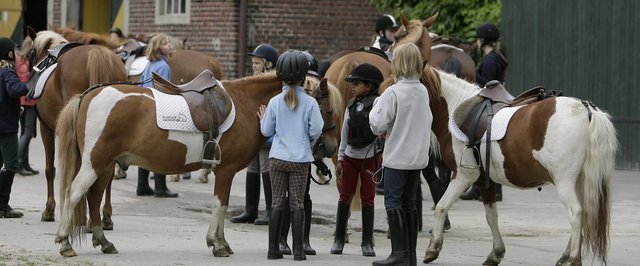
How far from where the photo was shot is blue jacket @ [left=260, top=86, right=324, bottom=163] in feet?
34.0

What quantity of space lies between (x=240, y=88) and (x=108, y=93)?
1197 mm

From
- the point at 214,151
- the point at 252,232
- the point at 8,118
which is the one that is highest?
the point at 214,151

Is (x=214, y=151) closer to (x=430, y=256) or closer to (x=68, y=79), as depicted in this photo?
(x=430, y=256)

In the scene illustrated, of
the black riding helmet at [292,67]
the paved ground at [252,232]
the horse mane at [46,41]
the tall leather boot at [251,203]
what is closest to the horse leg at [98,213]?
the paved ground at [252,232]

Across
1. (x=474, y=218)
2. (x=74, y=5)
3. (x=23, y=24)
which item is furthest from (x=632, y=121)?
(x=23, y=24)

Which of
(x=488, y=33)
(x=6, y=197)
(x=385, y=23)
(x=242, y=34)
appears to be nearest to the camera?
(x=6, y=197)

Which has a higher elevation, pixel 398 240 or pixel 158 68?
pixel 158 68

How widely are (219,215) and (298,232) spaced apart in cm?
71

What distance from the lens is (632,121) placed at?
18984 millimetres

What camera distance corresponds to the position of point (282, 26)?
2553cm

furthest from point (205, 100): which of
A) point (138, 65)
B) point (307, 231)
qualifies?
point (138, 65)

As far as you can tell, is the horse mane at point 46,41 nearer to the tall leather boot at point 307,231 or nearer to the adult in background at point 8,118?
the adult in background at point 8,118

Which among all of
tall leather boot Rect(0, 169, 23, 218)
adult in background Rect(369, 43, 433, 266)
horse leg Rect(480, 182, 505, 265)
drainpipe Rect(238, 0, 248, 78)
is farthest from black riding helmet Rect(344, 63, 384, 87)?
drainpipe Rect(238, 0, 248, 78)

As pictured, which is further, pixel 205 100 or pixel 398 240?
pixel 205 100
